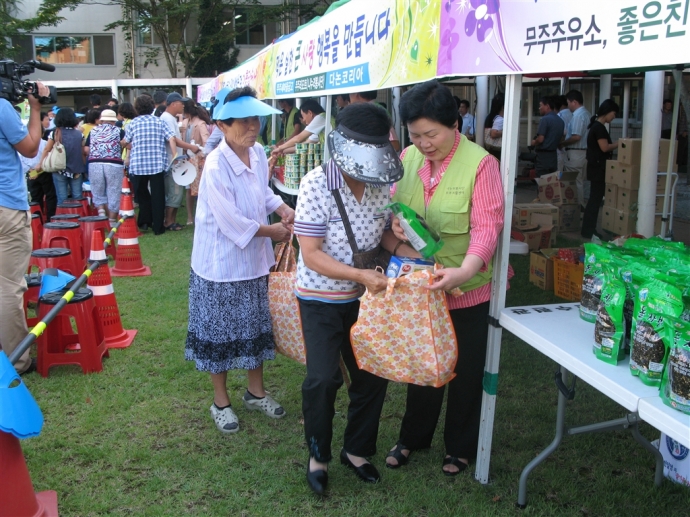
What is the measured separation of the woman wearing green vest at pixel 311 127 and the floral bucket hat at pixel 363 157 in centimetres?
493

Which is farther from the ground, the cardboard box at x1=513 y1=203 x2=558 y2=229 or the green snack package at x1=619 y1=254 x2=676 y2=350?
the green snack package at x1=619 y1=254 x2=676 y2=350

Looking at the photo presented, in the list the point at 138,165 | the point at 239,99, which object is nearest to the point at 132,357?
the point at 239,99

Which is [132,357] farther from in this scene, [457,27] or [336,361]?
[457,27]

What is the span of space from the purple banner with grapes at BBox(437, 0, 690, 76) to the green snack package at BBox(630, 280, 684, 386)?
685mm

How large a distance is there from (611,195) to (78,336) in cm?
682

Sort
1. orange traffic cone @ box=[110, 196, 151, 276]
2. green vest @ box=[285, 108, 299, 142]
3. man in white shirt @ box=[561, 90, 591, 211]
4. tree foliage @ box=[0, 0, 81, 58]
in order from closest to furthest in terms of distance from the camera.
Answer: orange traffic cone @ box=[110, 196, 151, 276]
green vest @ box=[285, 108, 299, 142]
man in white shirt @ box=[561, 90, 591, 211]
tree foliage @ box=[0, 0, 81, 58]

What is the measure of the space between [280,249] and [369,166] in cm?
124

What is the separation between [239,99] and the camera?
340cm

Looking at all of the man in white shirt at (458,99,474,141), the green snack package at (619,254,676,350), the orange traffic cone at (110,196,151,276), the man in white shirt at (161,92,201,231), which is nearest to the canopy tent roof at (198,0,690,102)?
the green snack package at (619,254,676,350)

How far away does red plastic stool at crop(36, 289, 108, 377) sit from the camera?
14.6ft

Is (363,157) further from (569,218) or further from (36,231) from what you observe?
(569,218)

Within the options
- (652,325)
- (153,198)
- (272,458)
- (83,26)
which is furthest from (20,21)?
(652,325)

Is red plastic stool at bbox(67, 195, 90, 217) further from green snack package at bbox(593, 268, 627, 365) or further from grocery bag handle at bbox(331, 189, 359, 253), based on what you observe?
green snack package at bbox(593, 268, 627, 365)

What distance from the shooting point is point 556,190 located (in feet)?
30.7
